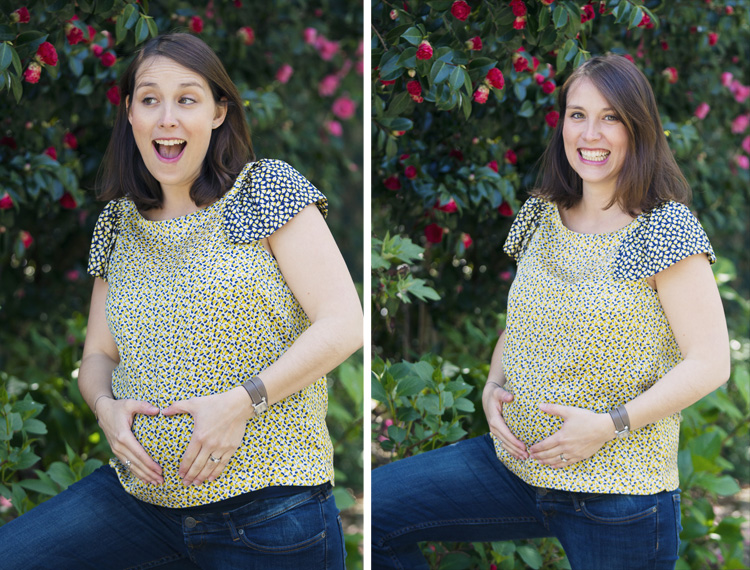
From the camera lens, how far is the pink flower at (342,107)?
16.8 feet

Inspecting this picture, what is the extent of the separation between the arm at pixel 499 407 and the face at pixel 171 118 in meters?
0.86

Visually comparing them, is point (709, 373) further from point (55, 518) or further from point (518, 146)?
point (55, 518)

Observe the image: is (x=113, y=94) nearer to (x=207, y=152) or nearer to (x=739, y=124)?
(x=207, y=152)

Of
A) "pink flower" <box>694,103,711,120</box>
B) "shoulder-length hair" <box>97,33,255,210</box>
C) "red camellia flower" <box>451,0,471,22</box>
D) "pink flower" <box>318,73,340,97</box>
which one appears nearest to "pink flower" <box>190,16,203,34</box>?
"shoulder-length hair" <box>97,33,255,210</box>

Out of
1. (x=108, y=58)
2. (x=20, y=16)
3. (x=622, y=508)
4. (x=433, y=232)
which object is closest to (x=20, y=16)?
(x=20, y=16)

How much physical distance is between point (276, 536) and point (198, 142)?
85 centimetres

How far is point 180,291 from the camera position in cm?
164

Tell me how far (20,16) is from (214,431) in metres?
1.22

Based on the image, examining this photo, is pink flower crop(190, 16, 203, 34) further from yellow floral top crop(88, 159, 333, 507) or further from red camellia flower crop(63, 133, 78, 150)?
yellow floral top crop(88, 159, 333, 507)

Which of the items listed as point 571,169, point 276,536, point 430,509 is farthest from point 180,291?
point 571,169

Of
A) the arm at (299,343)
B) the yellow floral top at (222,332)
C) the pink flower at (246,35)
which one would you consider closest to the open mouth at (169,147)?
the yellow floral top at (222,332)

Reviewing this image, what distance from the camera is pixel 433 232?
2443 mm

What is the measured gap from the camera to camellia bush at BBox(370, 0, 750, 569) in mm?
2049

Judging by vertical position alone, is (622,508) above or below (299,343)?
below
